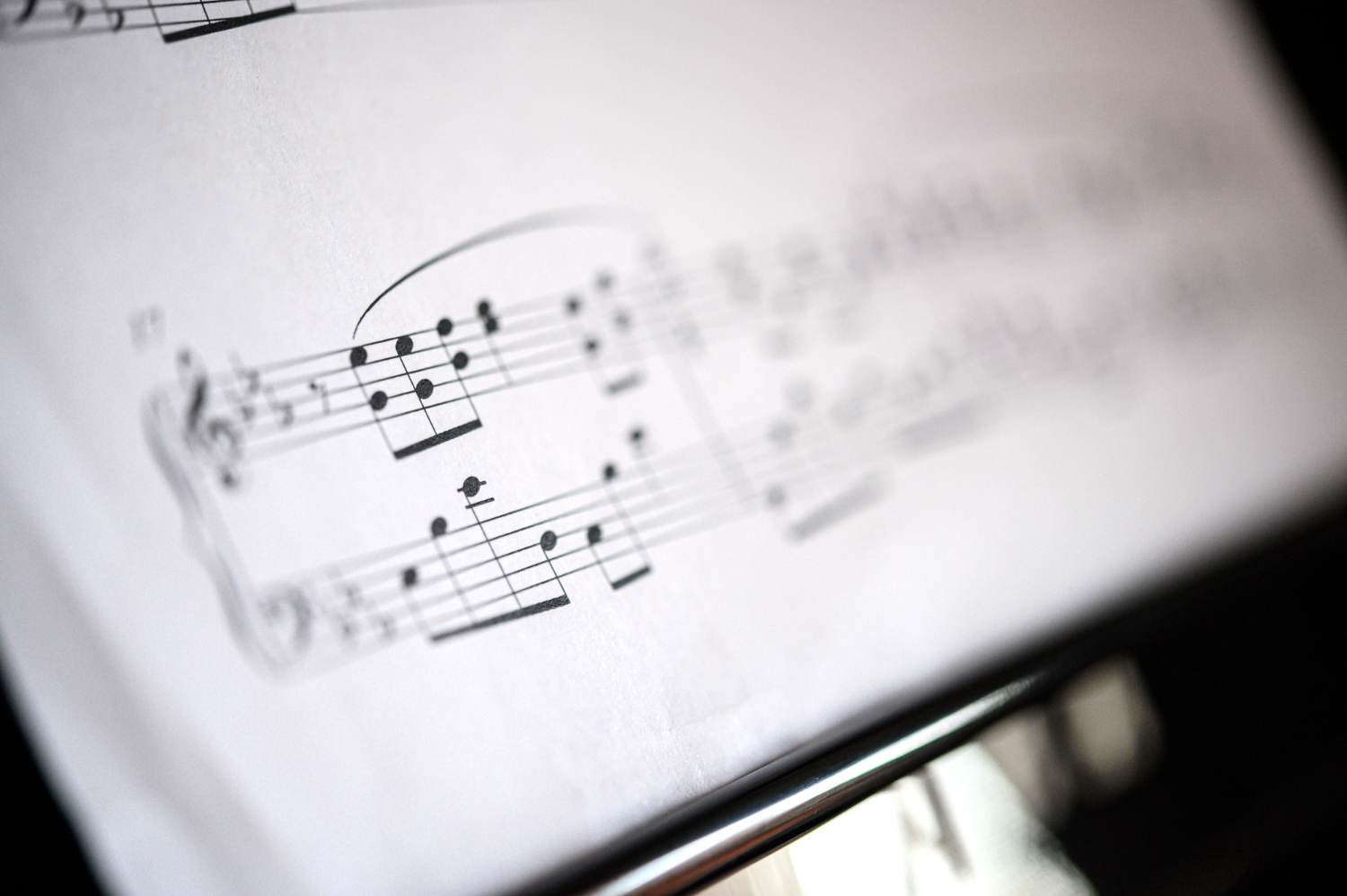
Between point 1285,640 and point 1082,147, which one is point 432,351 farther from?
point 1285,640

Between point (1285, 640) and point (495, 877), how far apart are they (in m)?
0.79

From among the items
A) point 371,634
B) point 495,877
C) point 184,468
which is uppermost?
point 184,468

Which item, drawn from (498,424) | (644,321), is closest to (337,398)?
(498,424)

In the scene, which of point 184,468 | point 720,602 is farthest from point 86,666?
point 720,602

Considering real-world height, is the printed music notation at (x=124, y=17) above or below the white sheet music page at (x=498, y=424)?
above

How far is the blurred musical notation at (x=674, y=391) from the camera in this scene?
39 centimetres

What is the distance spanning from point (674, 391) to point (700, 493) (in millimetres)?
65

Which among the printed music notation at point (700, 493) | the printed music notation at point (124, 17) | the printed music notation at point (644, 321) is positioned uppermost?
the printed music notation at point (124, 17)

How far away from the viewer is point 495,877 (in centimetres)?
41

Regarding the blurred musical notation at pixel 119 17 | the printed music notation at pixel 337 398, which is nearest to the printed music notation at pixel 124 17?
the blurred musical notation at pixel 119 17

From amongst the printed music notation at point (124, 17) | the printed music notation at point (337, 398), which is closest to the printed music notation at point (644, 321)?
the printed music notation at point (337, 398)

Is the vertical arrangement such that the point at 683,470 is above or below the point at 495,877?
above

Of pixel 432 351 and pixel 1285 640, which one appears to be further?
pixel 1285 640

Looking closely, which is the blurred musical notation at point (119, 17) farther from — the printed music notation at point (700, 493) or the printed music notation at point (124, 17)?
the printed music notation at point (700, 493)
